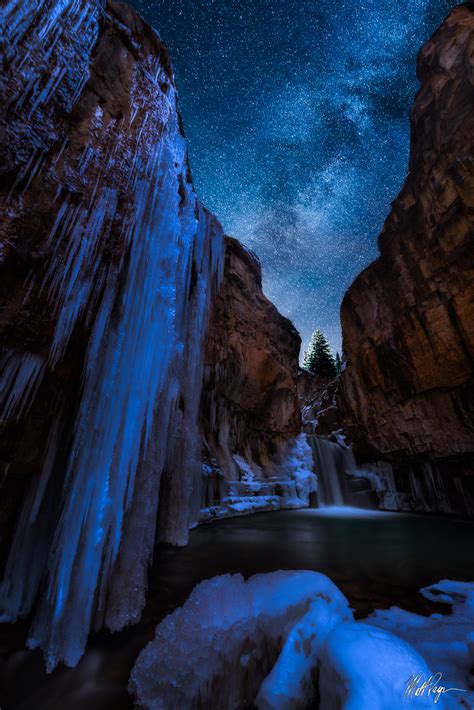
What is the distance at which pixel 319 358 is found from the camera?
120ft

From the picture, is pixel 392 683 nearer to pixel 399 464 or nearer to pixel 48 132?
pixel 48 132

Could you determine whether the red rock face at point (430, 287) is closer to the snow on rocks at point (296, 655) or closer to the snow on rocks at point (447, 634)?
the snow on rocks at point (447, 634)

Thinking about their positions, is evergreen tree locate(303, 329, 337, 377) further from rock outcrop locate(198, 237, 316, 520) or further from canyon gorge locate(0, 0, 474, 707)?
canyon gorge locate(0, 0, 474, 707)

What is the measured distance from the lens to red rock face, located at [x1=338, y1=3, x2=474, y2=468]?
989 centimetres

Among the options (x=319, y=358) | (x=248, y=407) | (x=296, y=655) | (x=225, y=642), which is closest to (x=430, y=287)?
(x=248, y=407)

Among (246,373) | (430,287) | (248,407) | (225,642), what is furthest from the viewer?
(248,407)

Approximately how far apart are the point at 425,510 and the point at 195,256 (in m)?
15.7

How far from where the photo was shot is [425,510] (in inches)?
518

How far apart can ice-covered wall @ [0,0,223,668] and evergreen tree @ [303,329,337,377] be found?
108 feet

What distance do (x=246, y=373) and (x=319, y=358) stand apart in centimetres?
2385

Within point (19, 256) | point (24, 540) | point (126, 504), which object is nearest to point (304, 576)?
point (126, 504)

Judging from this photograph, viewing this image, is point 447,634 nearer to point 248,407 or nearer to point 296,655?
point 296,655

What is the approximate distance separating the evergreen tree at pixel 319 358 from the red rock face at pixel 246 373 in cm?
1787

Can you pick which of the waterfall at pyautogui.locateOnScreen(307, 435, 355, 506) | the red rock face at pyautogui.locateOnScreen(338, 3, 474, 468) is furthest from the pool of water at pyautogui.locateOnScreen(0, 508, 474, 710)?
the waterfall at pyautogui.locateOnScreen(307, 435, 355, 506)
